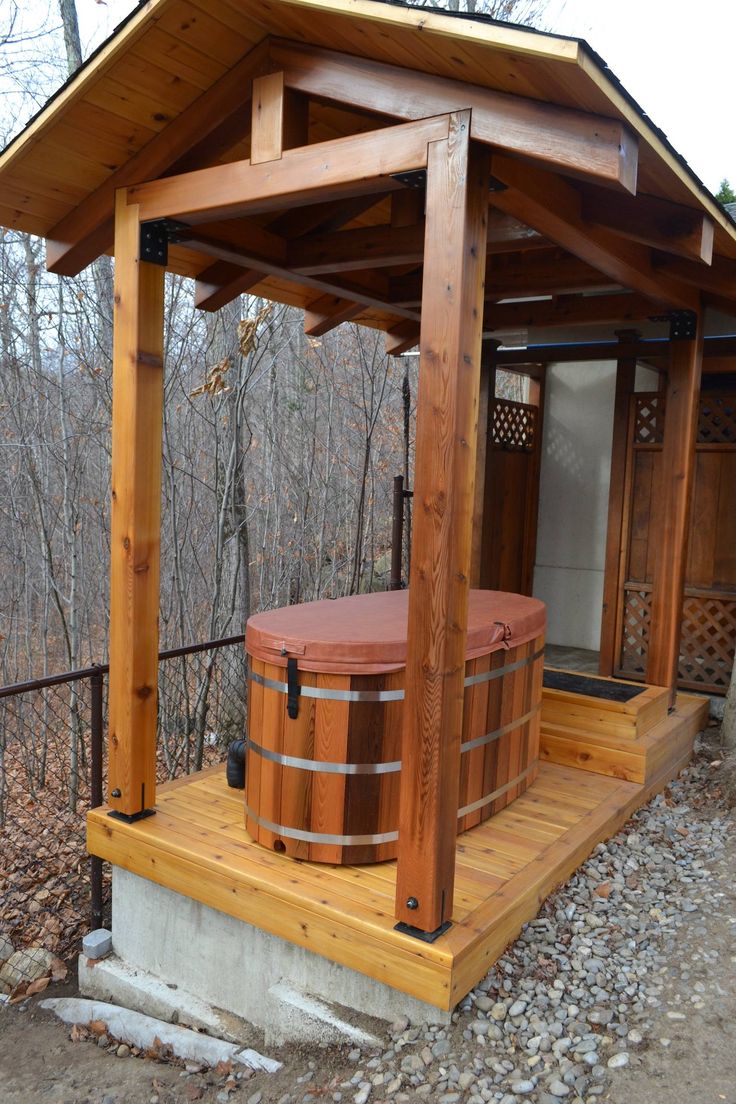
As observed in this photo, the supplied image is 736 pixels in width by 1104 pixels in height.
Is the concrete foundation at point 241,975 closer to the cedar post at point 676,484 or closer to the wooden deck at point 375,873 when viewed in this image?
the wooden deck at point 375,873

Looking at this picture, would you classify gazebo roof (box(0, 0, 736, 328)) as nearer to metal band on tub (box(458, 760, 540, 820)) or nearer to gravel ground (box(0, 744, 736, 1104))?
metal band on tub (box(458, 760, 540, 820))

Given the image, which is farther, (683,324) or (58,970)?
(683,324)

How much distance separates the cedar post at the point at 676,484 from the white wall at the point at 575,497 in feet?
4.42

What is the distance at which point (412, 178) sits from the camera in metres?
2.75

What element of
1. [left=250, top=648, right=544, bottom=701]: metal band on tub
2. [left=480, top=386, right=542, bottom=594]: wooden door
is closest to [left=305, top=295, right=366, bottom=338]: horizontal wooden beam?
[left=480, top=386, right=542, bottom=594]: wooden door

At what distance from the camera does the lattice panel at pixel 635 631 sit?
5.63 meters

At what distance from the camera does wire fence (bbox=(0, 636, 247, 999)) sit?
4.19m

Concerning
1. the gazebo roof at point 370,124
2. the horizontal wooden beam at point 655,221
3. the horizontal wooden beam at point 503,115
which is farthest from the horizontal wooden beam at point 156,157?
the horizontal wooden beam at point 655,221

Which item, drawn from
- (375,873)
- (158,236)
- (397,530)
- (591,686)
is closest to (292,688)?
(375,873)

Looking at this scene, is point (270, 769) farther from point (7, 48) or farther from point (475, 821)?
point (7, 48)

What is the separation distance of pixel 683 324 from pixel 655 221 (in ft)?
5.40

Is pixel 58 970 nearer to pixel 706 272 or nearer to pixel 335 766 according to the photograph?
pixel 335 766

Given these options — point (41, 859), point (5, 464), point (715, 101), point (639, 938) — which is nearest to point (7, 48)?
point (5, 464)

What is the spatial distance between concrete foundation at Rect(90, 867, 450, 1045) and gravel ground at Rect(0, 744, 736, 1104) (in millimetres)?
90
